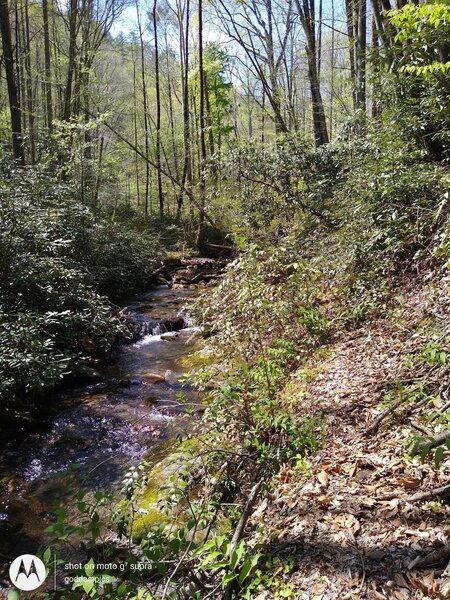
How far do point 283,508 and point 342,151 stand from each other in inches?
314

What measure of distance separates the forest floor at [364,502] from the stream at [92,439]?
124 centimetres

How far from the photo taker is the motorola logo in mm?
2758

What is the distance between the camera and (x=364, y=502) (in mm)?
2498

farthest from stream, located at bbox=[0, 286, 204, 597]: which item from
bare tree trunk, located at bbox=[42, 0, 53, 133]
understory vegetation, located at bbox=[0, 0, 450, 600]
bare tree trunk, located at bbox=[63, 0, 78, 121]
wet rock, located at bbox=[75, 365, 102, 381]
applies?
bare tree trunk, located at bbox=[42, 0, 53, 133]

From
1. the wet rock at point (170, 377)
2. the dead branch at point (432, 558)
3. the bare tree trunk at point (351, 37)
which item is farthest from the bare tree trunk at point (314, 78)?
the dead branch at point (432, 558)

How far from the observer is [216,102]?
23.4m

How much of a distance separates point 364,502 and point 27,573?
252cm

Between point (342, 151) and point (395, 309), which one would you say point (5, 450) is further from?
point (342, 151)

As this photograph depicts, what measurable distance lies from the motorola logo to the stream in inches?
14.7

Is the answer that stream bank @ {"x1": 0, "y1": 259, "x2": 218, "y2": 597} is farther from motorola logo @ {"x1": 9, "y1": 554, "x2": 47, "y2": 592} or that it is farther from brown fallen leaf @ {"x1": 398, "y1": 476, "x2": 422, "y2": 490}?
brown fallen leaf @ {"x1": 398, "y1": 476, "x2": 422, "y2": 490}

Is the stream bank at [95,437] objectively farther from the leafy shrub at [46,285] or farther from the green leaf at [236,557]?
the green leaf at [236,557]

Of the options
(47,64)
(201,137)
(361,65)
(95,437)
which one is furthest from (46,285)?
(47,64)

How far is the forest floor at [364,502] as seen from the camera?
201 centimetres

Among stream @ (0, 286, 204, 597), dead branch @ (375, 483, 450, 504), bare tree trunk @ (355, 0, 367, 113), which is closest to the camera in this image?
dead branch @ (375, 483, 450, 504)
